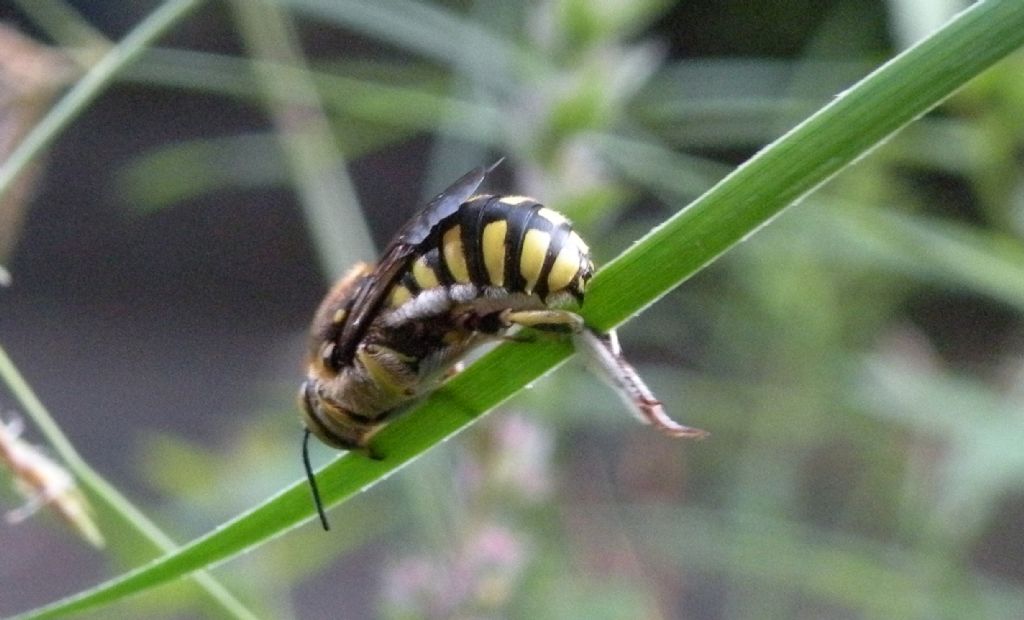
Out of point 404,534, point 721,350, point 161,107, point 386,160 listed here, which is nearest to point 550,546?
point 404,534

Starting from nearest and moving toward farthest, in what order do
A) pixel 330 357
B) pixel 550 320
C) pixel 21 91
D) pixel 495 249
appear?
pixel 550 320 → pixel 495 249 → pixel 330 357 → pixel 21 91

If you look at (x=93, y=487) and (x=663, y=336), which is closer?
(x=93, y=487)

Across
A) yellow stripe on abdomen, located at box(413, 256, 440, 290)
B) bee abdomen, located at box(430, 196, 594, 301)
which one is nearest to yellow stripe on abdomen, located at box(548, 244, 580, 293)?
bee abdomen, located at box(430, 196, 594, 301)

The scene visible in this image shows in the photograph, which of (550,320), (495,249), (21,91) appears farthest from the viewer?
(21,91)

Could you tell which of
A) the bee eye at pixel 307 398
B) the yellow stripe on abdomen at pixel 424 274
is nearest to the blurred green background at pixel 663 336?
the bee eye at pixel 307 398

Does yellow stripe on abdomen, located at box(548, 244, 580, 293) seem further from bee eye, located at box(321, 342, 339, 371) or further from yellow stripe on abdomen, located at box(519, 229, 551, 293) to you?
bee eye, located at box(321, 342, 339, 371)

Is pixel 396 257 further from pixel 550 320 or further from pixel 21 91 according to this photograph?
pixel 21 91

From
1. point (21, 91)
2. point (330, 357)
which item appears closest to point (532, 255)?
point (330, 357)
